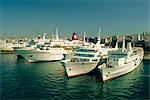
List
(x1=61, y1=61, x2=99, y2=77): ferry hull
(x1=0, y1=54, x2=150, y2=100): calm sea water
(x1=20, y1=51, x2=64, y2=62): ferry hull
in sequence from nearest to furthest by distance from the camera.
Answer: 1. (x1=0, y1=54, x2=150, y2=100): calm sea water
2. (x1=61, y1=61, x2=99, y2=77): ferry hull
3. (x1=20, y1=51, x2=64, y2=62): ferry hull

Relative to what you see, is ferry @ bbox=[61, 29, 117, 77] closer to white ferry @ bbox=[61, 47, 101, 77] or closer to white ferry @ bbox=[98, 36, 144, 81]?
white ferry @ bbox=[61, 47, 101, 77]

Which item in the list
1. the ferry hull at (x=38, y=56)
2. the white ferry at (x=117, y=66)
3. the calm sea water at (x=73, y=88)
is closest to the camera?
the calm sea water at (x=73, y=88)

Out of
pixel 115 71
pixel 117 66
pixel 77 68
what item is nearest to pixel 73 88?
pixel 77 68

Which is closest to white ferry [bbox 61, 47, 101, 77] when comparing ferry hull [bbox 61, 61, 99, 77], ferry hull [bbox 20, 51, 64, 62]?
ferry hull [bbox 61, 61, 99, 77]

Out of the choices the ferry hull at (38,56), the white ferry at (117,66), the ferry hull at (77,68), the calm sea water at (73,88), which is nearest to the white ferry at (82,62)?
the ferry hull at (77,68)

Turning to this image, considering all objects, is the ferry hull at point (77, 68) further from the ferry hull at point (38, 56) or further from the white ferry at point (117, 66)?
the ferry hull at point (38, 56)

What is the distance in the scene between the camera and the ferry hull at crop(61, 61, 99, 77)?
102ft

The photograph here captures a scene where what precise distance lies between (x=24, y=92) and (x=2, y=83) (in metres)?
5.40

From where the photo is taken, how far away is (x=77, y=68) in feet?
104

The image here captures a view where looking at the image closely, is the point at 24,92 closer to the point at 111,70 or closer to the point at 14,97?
the point at 14,97

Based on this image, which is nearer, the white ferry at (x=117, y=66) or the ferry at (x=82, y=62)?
the white ferry at (x=117, y=66)

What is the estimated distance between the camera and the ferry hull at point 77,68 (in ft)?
102

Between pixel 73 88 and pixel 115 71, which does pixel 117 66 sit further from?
pixel 73 88

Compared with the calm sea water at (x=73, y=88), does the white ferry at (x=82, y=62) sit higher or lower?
higher
